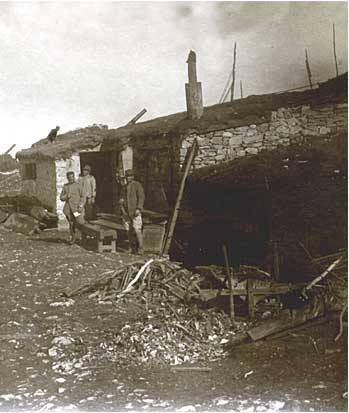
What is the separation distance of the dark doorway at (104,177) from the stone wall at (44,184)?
1160 mm

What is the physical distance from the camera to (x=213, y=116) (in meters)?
10.8

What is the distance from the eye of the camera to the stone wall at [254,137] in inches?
402

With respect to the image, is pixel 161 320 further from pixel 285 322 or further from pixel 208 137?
pixel 208 137

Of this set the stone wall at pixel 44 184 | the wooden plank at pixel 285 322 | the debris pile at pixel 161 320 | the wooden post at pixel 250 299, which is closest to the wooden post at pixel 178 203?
the debris pile at pixel 161 320

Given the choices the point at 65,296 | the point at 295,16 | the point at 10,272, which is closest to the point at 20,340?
the point at 65,296

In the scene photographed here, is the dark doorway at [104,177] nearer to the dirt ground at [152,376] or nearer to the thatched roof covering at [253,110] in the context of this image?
the thatched roof covering at [253,110]

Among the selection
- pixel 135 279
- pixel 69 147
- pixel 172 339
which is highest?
pixel 69 147

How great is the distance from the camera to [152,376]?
433 cm

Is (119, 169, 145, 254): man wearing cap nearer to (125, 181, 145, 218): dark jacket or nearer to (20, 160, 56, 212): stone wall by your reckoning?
(125, 181, 145, 218): dark jacket

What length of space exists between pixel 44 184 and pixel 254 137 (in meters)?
6.65

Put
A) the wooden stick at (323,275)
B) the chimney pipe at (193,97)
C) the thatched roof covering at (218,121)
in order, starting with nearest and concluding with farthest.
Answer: the wooden stick at (323,275)
the chimney pipe at (193,97)
the thatched roof covering at (218,121)

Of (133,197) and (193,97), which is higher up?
(193,97)

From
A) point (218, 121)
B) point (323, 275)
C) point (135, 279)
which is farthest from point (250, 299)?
point (218, 121)

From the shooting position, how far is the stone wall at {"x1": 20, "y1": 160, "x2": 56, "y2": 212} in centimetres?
1322
